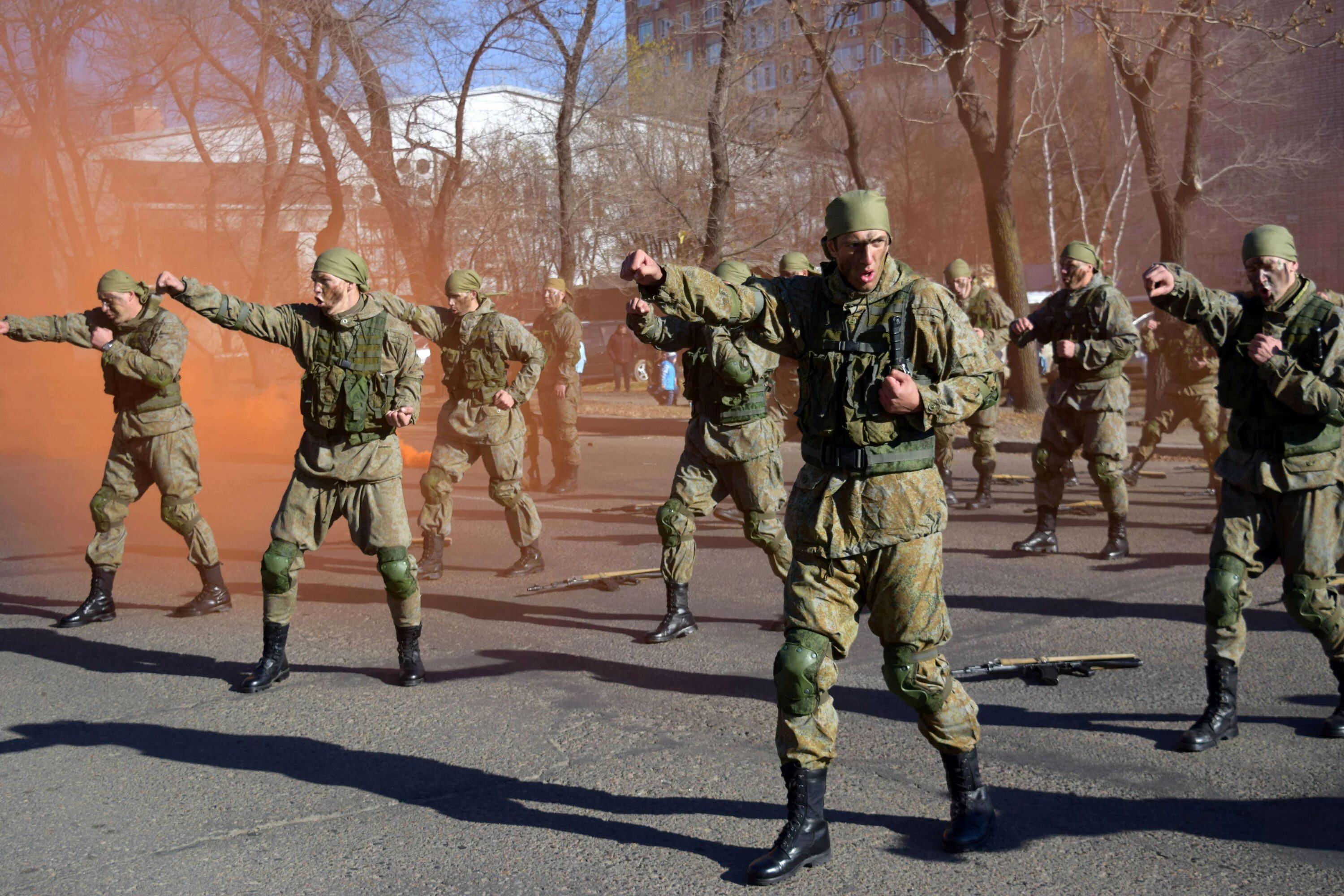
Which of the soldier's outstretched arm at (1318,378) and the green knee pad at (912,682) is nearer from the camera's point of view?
the green knee pad at (912,682)

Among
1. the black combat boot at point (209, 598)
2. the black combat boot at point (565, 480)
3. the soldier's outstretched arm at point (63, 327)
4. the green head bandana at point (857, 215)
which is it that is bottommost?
the black combat boot at point (209, 598)

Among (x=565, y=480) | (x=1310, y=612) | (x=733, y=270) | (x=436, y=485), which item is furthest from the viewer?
(x=565, y=480)

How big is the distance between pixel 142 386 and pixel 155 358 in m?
0.23

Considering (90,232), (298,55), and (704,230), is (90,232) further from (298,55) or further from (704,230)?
(704,230)

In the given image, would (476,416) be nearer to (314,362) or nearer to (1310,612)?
(314,362)

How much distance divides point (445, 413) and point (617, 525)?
2.48 m

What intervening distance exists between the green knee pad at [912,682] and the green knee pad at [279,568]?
3.08 meters

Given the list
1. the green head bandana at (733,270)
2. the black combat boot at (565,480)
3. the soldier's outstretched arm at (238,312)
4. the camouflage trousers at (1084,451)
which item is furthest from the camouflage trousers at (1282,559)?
the black combat boot at (565,480)

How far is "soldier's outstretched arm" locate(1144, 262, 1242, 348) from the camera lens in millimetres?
4617

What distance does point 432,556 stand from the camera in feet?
27.1

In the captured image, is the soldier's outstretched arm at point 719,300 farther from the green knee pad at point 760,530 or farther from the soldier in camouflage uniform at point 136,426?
the soldier in camouflage uniform at point 136,426

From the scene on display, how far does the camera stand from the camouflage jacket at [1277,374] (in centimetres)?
460

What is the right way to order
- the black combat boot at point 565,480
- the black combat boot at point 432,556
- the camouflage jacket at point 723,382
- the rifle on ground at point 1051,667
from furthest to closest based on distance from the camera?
the black combat boot at point 565,480
the black combat boot at point 432,556
the camouflage jacket at point 723,382
the rifle on ground at point 1051,667

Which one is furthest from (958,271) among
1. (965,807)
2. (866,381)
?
(965,807)
